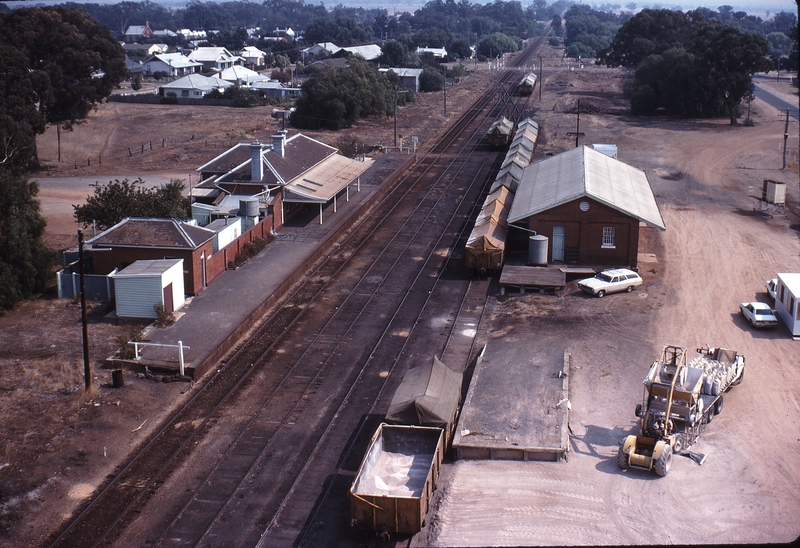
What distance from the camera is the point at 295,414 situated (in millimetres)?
22562

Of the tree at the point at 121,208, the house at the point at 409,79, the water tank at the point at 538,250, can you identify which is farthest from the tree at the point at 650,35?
the tree at the point at 121,208

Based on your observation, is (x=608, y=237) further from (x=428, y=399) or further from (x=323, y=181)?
(x=428, y=399)

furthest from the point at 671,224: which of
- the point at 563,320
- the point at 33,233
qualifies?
the point at 33,233

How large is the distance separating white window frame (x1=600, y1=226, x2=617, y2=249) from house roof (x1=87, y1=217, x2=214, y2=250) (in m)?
16.0

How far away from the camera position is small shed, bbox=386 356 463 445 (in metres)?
19.9

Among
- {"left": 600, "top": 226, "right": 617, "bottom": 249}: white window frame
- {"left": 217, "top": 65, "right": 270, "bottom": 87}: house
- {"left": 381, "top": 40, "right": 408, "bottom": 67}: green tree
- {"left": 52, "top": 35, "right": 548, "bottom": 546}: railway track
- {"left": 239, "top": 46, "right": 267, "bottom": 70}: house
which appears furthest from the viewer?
{"left": 239, "top": 46, "right": 267, "bottom": 70}: house

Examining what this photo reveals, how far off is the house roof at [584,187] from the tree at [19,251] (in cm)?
1870

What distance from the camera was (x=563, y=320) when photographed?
1163 inches

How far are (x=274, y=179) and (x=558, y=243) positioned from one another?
46.1 feet

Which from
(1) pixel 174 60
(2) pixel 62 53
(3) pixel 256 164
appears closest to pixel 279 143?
(3) pixel 256 164

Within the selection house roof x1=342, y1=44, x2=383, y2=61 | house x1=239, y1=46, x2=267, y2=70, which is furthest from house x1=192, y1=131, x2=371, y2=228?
house x1=239, y1=46, x2=267, y2=70

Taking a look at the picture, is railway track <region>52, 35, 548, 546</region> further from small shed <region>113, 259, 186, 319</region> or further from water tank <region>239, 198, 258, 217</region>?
water tank <region>239, 198, 258, 217</region>

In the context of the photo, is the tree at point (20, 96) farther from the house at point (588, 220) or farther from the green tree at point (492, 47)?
the green tree at point (492, 47)

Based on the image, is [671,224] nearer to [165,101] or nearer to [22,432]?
[22,432]
